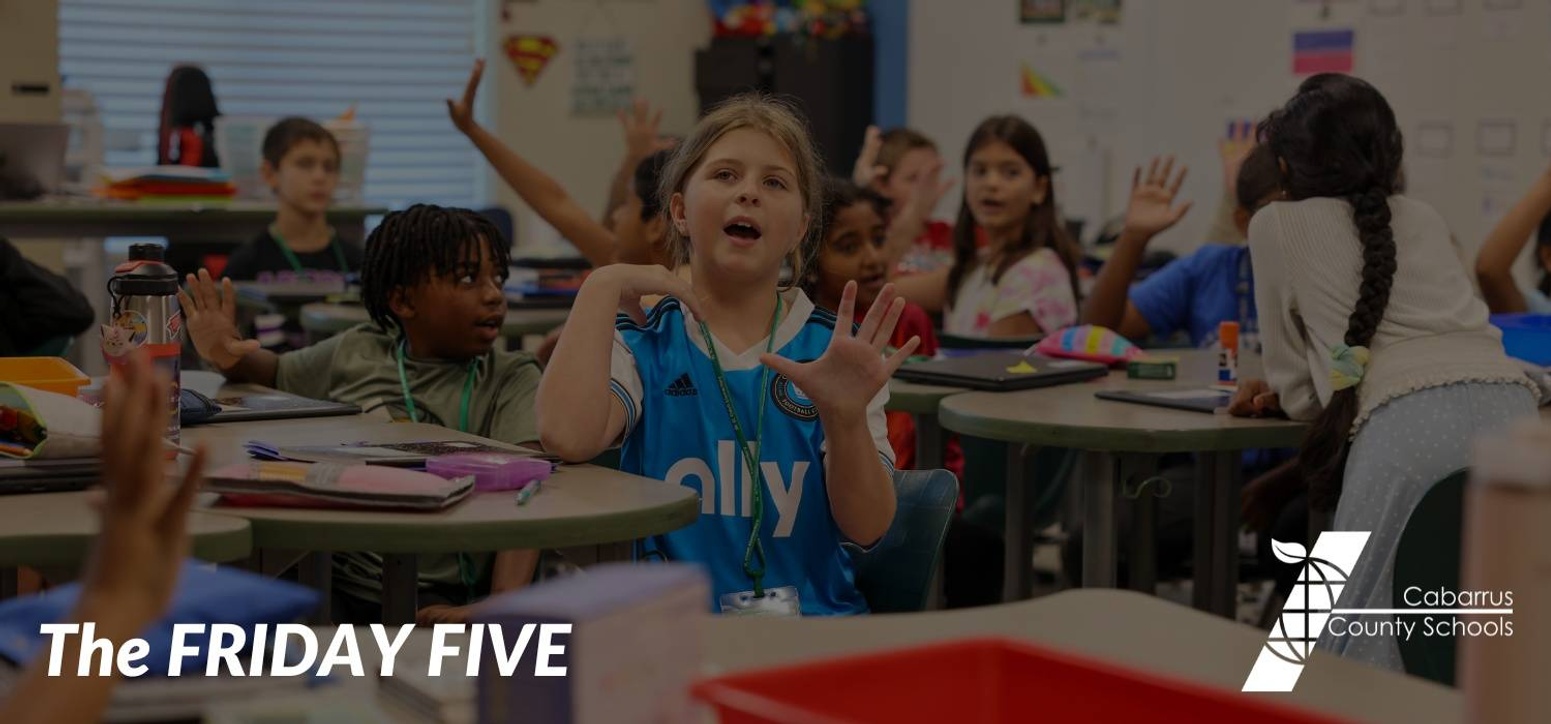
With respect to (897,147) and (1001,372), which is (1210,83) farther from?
(1001,372)

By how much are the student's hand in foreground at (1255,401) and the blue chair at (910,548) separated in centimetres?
74

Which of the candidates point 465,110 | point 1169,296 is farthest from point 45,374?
point 1169,296

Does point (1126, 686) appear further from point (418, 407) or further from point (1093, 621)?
point (418, 407)

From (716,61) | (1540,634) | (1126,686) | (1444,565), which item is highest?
(716,61)

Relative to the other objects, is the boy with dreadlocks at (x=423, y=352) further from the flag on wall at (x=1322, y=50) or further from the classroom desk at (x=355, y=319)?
the flag on wall at (x=1322, y=50)

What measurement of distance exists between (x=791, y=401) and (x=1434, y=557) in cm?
85

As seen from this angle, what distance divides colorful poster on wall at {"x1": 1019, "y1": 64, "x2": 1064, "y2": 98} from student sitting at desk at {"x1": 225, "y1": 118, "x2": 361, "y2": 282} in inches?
136

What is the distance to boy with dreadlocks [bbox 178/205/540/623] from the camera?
2619 millimetres

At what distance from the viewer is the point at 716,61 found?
882cm

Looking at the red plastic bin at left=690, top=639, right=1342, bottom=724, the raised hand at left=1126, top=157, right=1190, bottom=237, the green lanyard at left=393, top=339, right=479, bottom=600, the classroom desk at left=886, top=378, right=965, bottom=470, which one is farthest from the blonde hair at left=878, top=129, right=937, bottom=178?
the red plastic bin at left=690, top=639, right=1342, bottom=724

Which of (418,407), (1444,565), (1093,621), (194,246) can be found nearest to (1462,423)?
(1444,565)

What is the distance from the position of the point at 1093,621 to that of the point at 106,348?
4.51ft

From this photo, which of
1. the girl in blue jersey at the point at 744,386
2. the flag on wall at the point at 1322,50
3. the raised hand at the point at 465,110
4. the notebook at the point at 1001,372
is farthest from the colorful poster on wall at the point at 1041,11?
the girl in blue jersey at the point at 744,386

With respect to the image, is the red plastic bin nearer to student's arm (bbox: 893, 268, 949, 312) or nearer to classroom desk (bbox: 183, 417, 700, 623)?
classroom desk (bbox: 183, 417, 700, 623)
